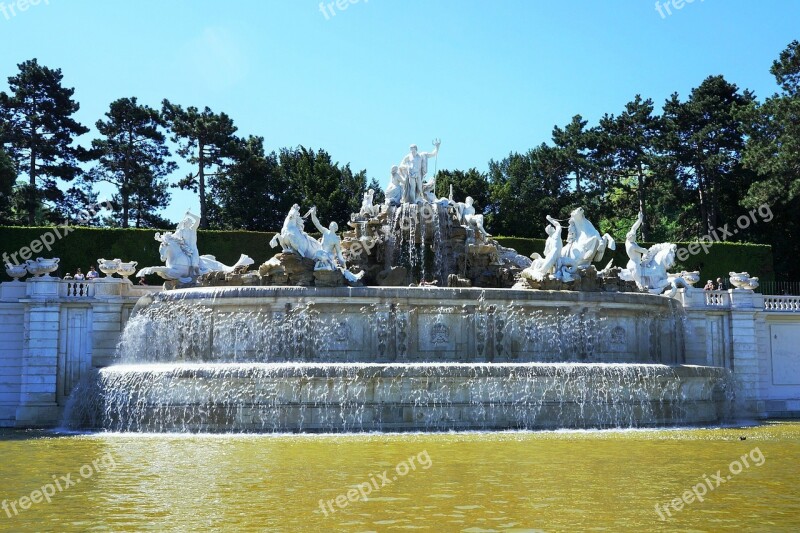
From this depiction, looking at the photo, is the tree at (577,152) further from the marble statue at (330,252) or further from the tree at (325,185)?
the marble statue at (330,252)

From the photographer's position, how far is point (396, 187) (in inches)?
1209

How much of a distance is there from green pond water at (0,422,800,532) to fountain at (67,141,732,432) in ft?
7.77

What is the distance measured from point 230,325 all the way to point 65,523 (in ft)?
46.1

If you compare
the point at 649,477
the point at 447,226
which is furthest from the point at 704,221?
the point at 649,477

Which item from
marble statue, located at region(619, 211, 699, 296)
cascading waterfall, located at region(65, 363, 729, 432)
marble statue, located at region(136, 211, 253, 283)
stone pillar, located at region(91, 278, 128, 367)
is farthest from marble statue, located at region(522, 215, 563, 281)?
stone pillar, located at region(91, 278, 128, 367)

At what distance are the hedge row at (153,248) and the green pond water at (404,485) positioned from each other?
19.2 meters

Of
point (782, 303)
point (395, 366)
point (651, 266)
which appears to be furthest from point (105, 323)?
point (782, 303)

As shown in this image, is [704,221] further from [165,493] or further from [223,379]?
[165,493]

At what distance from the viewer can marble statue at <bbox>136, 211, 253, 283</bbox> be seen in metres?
27.4

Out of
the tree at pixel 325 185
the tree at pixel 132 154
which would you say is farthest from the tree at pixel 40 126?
the tree at pixel 325 185

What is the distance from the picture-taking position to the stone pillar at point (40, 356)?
25375 millimetres

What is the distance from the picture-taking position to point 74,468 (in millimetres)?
13062

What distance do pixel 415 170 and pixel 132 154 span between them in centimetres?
2723

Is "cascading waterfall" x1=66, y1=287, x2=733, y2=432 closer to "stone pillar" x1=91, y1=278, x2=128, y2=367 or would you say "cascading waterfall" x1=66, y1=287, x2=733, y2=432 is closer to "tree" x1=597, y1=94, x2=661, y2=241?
"stone pillar" x1=91, y1=278, x2=128, y2=367
